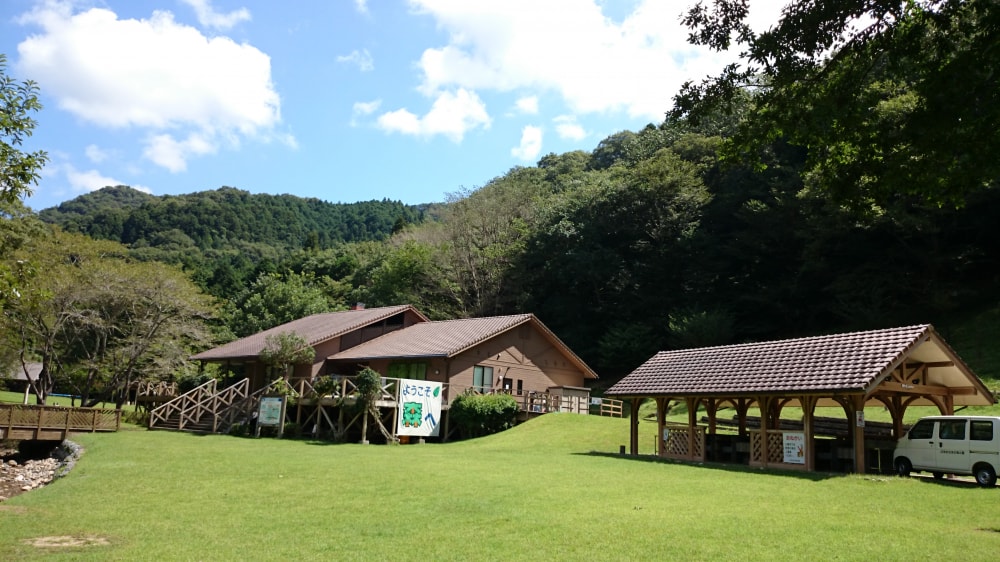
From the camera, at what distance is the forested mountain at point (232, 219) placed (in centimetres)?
9544

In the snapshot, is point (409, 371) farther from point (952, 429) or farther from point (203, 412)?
point (952, 429)

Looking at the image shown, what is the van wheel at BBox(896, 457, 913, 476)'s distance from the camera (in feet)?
53.6

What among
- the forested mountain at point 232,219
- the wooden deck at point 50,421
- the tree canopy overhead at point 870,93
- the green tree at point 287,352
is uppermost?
the forested mountain at point 232,219

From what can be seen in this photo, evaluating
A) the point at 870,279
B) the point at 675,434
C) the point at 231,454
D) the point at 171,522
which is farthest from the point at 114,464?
the point at 870,279

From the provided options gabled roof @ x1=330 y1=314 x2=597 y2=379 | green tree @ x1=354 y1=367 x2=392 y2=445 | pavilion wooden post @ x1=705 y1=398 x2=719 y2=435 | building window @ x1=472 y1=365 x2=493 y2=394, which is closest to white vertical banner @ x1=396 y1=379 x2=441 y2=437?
green tree @ x1=354 y1=367 x2=392 y2=445

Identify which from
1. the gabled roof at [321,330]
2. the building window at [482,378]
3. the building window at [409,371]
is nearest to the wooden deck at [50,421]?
the gabled roof at [321,330]

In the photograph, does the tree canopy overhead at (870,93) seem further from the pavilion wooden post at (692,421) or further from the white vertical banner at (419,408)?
the white vertical banner at (419,408)

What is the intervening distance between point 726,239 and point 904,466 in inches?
1266

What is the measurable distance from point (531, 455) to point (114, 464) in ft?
37.0

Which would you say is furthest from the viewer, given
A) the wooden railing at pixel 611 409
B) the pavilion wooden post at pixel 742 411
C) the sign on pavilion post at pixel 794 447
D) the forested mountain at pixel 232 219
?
the forested mountain at pixel 232 219

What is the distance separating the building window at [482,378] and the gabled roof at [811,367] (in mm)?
12116

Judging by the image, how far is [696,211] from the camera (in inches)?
1900

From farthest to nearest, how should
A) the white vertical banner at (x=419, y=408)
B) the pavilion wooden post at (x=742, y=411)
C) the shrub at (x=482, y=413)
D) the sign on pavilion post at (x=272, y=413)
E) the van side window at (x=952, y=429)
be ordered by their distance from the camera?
the shrub at (x=482, y=413) → the sign on pavilion post at (x=272, y=413) → the white vertical banner at (x=419, y=408) → the pavilion wooden post at (x=742, y=411) → the van side window at (x=952, y=429)

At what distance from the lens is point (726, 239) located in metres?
47.2
